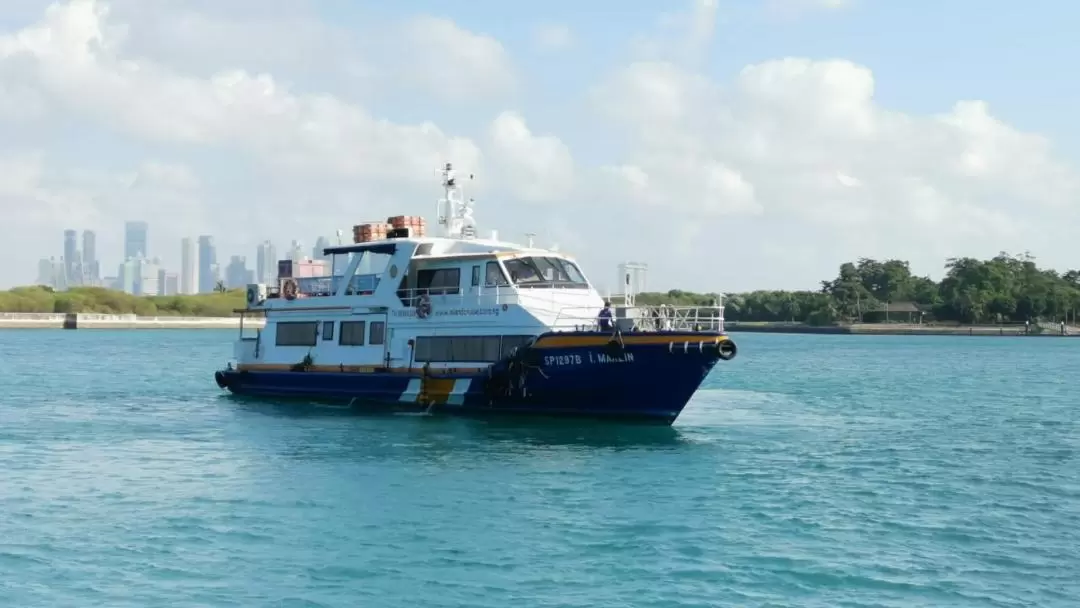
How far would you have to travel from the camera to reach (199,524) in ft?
50.6

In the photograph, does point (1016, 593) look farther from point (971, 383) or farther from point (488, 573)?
point (971, 383)

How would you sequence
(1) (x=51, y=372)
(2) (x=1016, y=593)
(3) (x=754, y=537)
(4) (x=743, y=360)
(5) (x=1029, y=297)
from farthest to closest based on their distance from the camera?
1. (5) (x=1029, y=297)
2. (4) (x=743, y=360)
3. (1) (x=51, y=372)
4. (3) (x=754, y=537)
5. (2) (x=1016, y=593)

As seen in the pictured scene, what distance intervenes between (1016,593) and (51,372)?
157 feet

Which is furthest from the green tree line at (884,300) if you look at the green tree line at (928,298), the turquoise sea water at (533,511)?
the turquoise sea water at (533,511)

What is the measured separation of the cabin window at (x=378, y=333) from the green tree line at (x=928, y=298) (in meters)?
138

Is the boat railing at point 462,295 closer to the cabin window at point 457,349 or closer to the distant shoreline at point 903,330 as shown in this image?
the cabin window at point 457,349

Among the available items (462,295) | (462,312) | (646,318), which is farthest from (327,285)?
(646,318)

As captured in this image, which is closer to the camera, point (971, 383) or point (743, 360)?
point (971, 383)

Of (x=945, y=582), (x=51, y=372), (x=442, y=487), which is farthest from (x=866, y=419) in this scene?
(x=51, y=372)

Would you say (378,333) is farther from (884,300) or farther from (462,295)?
(884,300)

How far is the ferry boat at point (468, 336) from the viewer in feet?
81.4

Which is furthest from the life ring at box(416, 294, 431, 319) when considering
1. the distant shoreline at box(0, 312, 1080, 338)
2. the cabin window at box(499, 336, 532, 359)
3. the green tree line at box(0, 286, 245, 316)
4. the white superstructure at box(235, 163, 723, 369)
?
the green tree line at box(0, 286, 245, 316)

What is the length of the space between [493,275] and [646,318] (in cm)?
407

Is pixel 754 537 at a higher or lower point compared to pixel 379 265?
lower
